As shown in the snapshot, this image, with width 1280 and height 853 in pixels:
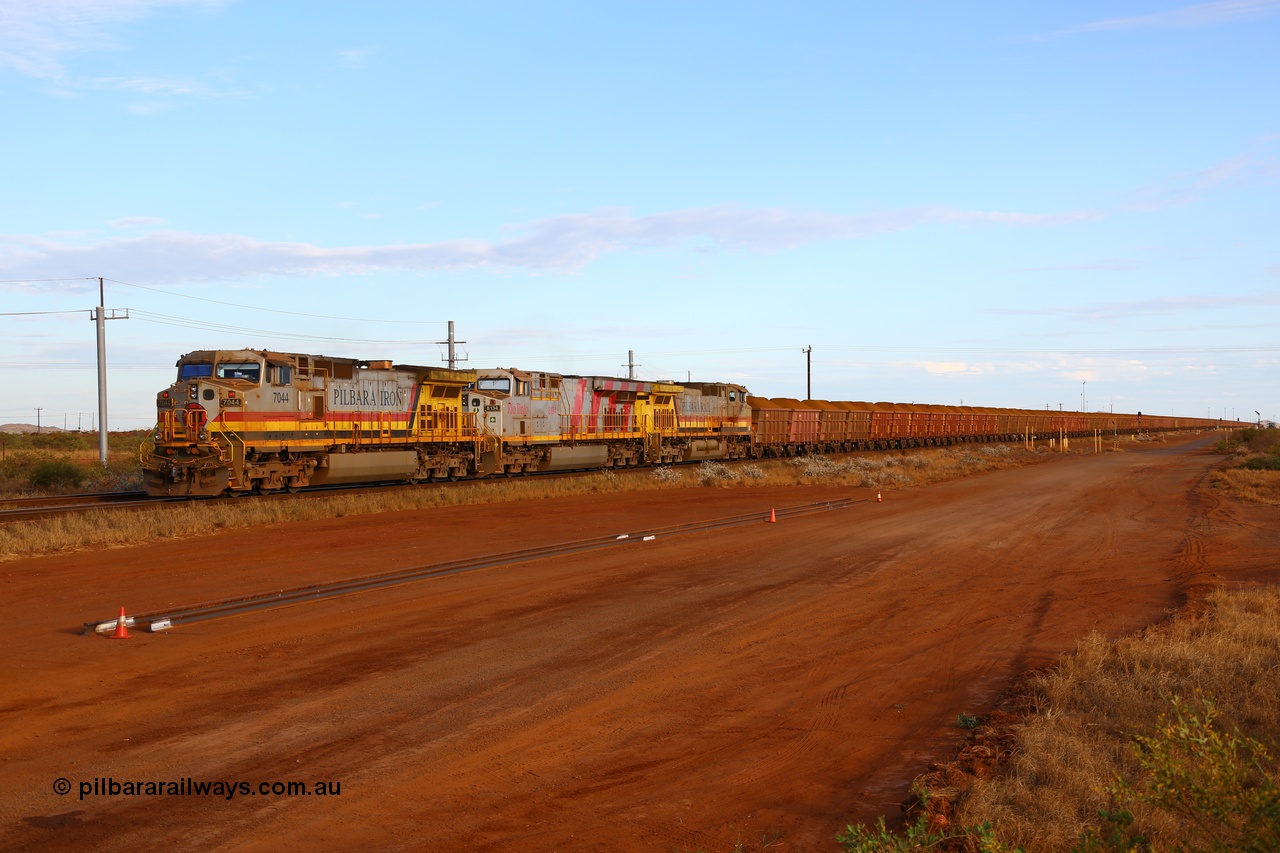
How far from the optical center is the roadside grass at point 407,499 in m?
17.9

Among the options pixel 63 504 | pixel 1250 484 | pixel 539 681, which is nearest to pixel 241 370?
pixel 63 504

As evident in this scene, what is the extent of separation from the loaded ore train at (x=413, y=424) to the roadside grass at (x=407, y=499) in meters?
1.23

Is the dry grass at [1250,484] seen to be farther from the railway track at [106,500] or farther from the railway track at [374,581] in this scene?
the railway track at [106,500]

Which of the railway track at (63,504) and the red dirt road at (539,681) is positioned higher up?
the railway track at (63,504)

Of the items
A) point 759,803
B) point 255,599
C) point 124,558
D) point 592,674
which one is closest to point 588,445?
point 124,558

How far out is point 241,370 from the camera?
76.7 feet

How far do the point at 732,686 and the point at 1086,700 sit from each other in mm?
3188

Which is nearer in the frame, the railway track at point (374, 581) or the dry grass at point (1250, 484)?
the railway track at point (374, 581)

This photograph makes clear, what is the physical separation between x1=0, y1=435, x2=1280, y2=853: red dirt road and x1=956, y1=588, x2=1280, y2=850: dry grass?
0.66 meters

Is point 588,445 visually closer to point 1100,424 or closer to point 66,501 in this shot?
point 66,501

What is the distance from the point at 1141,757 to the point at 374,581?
38.2 ft

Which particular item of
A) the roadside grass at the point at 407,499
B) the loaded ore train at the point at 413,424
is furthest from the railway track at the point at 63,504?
the roadside grass at the point at 407,499

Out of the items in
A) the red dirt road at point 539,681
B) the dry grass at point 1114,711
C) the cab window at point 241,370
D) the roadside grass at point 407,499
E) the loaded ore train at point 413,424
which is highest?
the cab window at point 241,370

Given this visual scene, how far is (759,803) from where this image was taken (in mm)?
6355
